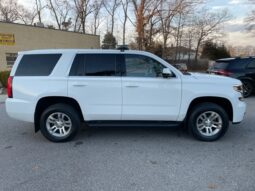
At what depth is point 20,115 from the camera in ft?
16.0

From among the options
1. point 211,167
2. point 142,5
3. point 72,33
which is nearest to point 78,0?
point 142,5

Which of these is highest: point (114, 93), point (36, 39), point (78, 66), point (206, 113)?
point (36, 39)

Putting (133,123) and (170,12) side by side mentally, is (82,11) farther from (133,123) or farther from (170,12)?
(133,123)

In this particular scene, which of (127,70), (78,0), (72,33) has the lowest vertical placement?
(127,70)

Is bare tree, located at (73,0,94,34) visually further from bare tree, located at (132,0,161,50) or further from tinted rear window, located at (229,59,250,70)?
tinted rear window, located at (229,59,250,70)

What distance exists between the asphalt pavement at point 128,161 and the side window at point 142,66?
1399mm

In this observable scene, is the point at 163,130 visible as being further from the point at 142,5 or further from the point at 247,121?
the point at 142,5

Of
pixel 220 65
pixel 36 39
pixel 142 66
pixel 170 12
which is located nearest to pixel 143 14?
pixel 170 12

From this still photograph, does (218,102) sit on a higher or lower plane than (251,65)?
lower

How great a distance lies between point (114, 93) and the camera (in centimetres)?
477

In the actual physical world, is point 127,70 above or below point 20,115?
above

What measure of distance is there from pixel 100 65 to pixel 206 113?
2.40 m

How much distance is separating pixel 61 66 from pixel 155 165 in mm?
2675

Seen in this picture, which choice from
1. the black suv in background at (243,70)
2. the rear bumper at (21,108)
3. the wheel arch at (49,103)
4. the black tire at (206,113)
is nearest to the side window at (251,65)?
the black suv in background at (243,70)
